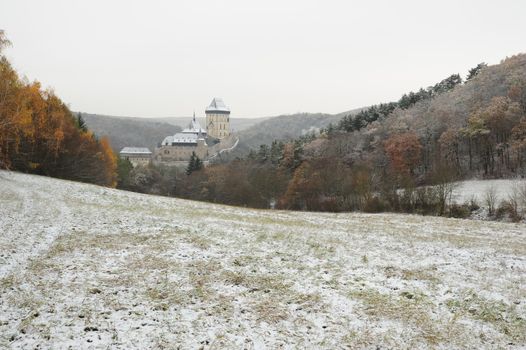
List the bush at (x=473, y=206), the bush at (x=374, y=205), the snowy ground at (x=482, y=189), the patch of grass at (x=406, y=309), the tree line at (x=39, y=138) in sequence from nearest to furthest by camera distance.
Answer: the patch of grass at (x=406, y=309)
the tree line at (x=39, y=138)
the bush at (x=473, y=206)
the snowy ground at (x=482, y=189)
the bush at (x=374, y=205)

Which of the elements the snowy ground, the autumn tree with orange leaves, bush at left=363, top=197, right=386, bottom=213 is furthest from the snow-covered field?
the autumn tree with orange leaves

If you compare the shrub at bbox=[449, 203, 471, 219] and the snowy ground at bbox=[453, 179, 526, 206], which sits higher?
the snowy ground at bbox=[453, 179, 526, 206]

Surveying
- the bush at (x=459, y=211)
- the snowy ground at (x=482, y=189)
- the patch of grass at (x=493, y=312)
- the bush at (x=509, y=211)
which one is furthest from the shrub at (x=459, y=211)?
the patch of grass at (x=493, y=312)

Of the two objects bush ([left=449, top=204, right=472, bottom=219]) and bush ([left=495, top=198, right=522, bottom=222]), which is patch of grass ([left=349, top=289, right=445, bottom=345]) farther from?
bush ([left=449, top=204, right=472, bottom=219])

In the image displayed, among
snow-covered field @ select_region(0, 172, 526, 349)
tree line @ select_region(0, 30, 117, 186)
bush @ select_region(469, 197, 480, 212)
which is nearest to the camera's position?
snow-covered field @ select_region(0, 172, 526, 349)

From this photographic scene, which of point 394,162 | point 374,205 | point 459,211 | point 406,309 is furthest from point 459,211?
point 406,309

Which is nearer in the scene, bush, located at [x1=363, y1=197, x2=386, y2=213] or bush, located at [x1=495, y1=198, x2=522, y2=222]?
bush, located at [x1=495, y1=198, x2=522, y2=222]

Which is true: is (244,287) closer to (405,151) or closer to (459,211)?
(459,211)

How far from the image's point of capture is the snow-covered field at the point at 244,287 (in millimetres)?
9742

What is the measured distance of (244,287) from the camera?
12852 millimetres

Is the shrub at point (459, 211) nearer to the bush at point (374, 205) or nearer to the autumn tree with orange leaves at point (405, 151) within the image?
the bush at point (374, 205)

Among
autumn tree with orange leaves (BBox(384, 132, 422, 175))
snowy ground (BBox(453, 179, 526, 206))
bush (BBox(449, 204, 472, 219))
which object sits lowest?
bush (BBox(449, 204, 472, 219))

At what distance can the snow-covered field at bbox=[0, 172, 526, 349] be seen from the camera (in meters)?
9.74

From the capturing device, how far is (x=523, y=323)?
11016 mm
